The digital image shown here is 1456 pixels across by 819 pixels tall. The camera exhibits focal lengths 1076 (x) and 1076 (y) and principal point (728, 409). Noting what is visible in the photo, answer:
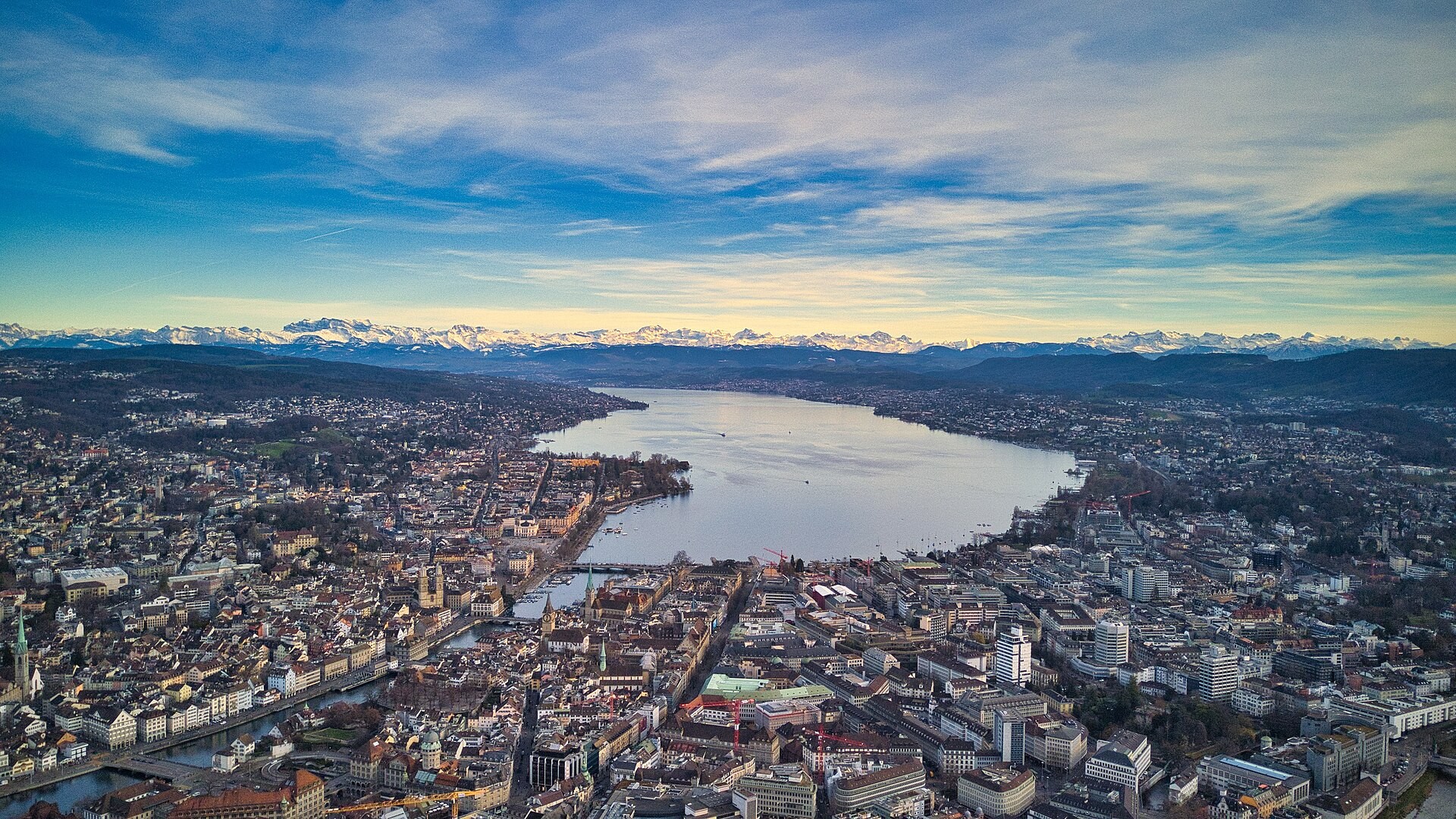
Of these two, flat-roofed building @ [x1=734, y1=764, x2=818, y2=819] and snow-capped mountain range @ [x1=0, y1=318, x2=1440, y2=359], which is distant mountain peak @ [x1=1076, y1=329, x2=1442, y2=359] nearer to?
snow-capped mountain range @ [x1=0, y1=318, x2=1440, y2=359]

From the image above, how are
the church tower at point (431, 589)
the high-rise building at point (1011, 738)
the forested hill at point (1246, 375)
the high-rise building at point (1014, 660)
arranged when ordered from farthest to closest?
the forested hill at point (1246, 375) → the church tower at point (431, 589) → the high-rise building at point (1014, 660) → the high-rise building at point (1011, 738)

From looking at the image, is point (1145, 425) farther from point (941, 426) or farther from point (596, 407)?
point (596, 407)

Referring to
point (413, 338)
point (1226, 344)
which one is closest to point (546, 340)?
point (413, 338)

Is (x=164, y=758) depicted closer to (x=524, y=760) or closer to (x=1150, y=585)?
(x=524, y=760)

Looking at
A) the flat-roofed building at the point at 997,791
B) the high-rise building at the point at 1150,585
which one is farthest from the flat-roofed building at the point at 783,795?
the high-rise building at the point at 1150,585

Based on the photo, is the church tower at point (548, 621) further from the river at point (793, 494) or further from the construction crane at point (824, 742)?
the construction crane at point (824, 742)

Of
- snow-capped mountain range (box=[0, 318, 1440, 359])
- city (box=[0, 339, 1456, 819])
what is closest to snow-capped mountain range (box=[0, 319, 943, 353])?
snow-capped mountain range (box=[0, 318, 1440, 359])
